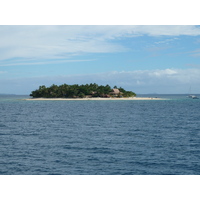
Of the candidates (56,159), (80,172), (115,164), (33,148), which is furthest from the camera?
(33,148)

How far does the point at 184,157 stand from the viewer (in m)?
30.6

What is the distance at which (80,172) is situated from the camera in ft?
82.4

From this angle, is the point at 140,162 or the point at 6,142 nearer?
the point at 140,162

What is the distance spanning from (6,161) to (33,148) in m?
6.74

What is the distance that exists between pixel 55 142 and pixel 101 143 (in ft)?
21.2

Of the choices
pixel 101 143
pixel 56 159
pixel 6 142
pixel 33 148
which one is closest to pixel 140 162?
pixel 56 159

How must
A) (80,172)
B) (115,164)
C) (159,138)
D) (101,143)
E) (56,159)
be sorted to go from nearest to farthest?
1. (80,172)
2. (115,164)
3. (56,159)
4. (101,143)
5. (159,138)

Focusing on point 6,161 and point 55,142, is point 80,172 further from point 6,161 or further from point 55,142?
point 55,142

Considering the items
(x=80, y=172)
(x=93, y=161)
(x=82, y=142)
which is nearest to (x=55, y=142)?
(x=82, y=142)

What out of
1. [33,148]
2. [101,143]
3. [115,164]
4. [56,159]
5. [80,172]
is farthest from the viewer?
[101,143]

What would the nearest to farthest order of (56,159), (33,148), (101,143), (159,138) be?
1. (56,159)
2. (33,148)
3. (101,143)
4. (159,138)
